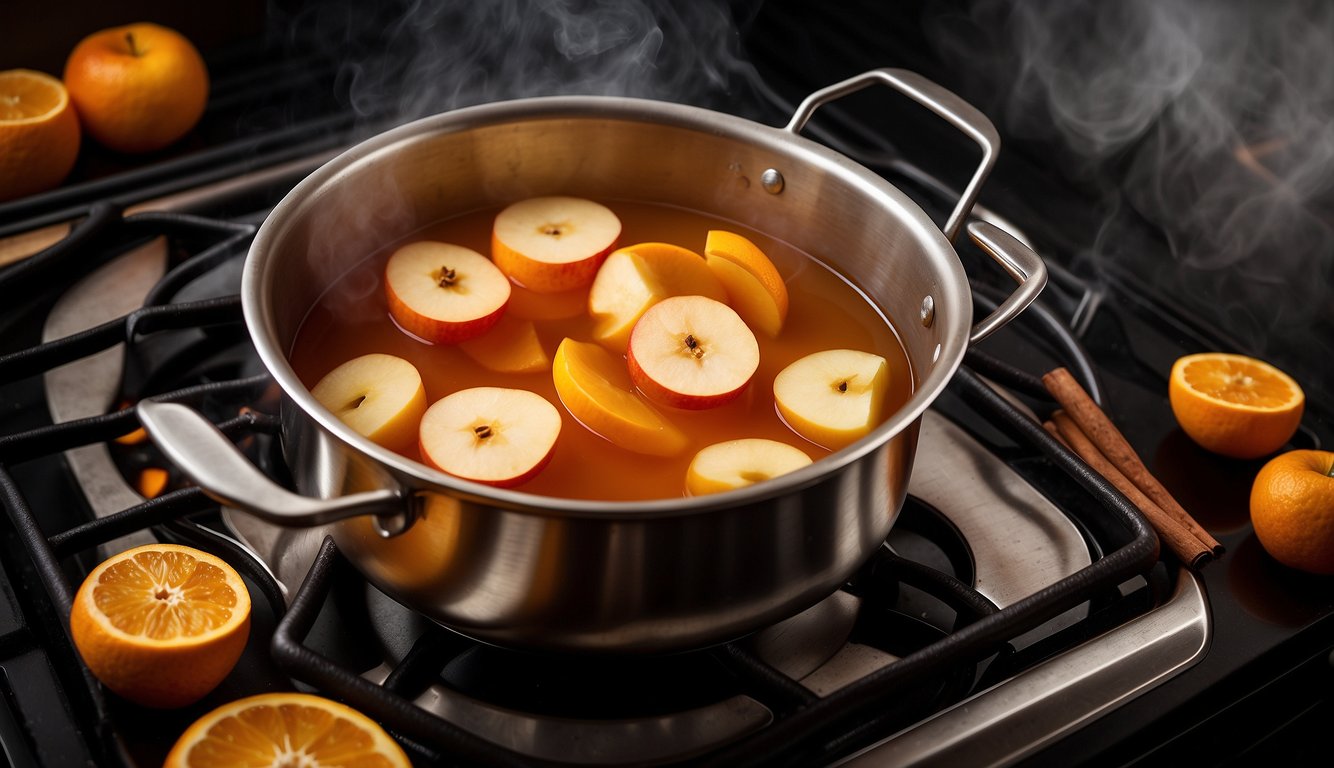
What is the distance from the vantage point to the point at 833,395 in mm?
1030

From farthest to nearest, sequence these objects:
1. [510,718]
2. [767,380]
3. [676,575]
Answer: [767,380] → [510,718] → [676,575]

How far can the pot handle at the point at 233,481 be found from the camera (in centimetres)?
70

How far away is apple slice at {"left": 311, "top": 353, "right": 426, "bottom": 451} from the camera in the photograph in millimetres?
956

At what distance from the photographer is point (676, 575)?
31.0 inches

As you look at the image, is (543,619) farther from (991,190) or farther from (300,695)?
(991,190)

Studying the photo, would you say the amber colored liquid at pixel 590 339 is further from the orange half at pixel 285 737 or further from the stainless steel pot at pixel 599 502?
the orange half at pixel 285 737

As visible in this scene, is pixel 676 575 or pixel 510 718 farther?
pixel 510 718

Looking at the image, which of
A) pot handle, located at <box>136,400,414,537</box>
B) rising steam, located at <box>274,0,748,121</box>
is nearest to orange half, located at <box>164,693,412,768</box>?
pot handle, located at <box>136,400,414,537</box>

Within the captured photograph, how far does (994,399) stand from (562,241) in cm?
46

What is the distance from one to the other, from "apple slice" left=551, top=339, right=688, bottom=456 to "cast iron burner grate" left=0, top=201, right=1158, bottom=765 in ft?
0.59

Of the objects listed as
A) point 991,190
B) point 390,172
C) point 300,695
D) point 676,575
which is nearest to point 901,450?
point 676,575

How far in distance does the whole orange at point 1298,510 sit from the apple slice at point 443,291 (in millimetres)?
727

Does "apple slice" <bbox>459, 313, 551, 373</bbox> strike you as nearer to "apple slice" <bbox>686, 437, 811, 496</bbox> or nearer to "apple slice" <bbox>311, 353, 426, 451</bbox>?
"apple slice" <bbox>311, 353, 426, 451</bbox>

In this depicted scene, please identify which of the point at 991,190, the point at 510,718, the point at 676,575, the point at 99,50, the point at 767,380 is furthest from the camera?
the point at 991,190
